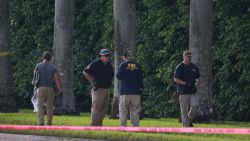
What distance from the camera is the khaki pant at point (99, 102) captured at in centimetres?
2353

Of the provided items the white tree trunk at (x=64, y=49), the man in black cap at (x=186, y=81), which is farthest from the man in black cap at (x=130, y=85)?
the white tree trunk at (x=64, y=49)

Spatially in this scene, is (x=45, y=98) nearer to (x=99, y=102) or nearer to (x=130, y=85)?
(x=99, y=102)

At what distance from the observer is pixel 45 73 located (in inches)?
974

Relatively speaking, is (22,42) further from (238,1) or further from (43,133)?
(43,133)

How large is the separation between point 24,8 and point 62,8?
1136 cm

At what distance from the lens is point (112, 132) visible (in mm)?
22109

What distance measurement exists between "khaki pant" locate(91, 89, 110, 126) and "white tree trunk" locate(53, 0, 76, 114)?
389 inches

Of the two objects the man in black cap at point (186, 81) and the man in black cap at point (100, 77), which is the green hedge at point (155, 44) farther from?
the man in black cap at point (100, 77)

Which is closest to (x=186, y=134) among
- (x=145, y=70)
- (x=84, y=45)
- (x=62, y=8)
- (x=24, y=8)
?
(x=62, y=8)

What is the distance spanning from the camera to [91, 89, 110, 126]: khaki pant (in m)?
23.5

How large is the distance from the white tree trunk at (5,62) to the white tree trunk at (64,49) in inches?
65.0

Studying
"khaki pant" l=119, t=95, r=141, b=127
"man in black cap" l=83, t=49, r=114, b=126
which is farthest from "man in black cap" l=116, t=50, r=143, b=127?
"man in black cap" l=83, t=49, r=114, b=126

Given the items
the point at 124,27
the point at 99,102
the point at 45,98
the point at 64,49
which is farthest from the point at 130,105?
the point at 64,49

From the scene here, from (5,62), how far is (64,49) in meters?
2.10
